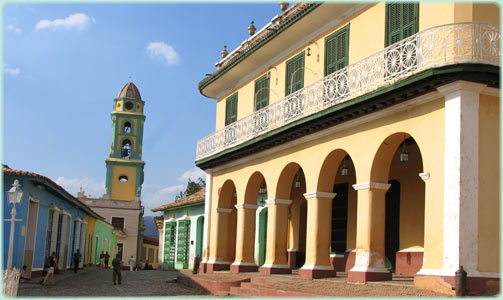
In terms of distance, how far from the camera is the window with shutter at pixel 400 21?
13.4 meters

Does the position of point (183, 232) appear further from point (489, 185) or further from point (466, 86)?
point (466, 86)

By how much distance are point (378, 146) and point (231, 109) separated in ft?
31.0

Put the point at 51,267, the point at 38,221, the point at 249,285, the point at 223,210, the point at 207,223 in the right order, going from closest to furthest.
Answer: the point at 249,285 → the point at 51,267 → the point at 38,221 → the point at 223,210 → the point at 207,223

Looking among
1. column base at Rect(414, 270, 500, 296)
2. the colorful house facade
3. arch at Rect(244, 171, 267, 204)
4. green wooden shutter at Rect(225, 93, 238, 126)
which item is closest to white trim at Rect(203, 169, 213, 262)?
green wooden shutter at Rect(225, 93, 238, 126)

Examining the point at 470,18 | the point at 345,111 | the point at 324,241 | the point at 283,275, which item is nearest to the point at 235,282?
the point at 283,275

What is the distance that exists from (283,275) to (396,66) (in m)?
6.83

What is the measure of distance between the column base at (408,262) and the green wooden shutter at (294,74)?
5.12 m

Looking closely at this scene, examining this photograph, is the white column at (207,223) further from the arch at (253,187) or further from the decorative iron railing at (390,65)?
the decorative iron railing at (390,65)

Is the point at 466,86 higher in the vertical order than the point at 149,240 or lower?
higher

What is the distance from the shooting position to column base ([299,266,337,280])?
1548cm

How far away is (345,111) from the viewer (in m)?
14.5

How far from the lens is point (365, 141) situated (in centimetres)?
1421

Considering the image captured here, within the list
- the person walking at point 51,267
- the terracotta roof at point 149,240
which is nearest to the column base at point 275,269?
the person walking at point 51,267

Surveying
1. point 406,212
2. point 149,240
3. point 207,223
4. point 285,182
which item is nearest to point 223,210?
point 207,223
